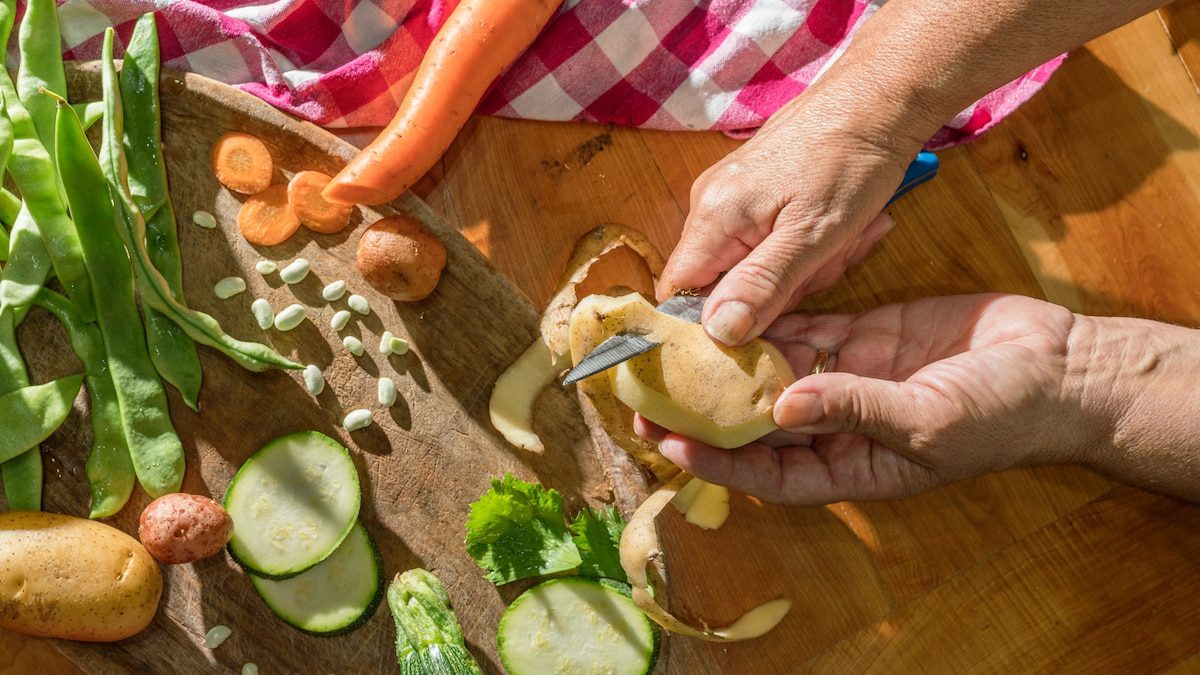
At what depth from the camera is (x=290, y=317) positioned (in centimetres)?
263

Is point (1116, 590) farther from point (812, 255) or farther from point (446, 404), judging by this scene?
point (446, 404)

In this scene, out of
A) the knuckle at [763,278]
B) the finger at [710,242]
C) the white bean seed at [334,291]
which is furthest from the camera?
the white bean seed at [334,291]

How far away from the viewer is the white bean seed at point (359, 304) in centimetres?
265

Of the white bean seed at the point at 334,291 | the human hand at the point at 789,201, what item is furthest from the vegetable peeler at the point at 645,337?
the white bean seed at the point at 334,291

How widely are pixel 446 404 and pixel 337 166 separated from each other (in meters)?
0.74

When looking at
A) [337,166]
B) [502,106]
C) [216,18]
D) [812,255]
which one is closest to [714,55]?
[502,106]

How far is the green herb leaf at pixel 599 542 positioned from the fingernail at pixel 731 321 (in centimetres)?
66

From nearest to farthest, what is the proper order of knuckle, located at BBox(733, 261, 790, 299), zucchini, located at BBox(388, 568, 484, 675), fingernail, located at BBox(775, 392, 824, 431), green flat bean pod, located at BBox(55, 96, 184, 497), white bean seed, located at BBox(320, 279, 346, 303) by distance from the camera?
fingernail, located at BBox(775, 392, 824, 431) → knuckle, located at BBox(733, 261, 790, 299) → zucchini, located at BBox(388, 568, 484, 675) → green flat bean pod, located at BBox(55, 96, 184, 497) → white bean seed, located at BBox(320, 279, 346, 303)

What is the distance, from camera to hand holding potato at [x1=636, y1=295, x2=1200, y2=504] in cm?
215

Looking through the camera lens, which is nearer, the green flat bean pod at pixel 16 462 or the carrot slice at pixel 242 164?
the green flat bean pod at pixel 16 462

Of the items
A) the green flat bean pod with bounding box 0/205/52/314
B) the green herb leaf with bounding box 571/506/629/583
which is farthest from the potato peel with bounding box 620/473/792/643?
the green flat bean pod with bounding box 0/205/52/314

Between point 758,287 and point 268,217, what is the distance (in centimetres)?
141

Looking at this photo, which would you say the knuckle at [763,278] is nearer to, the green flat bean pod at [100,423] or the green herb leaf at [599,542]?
the green herb leaf at [599,542]

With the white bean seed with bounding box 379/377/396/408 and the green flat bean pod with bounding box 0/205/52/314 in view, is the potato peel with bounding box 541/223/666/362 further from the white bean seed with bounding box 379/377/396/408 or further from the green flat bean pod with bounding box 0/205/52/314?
the green flat bean pod with bounding box 0/205/52/314
